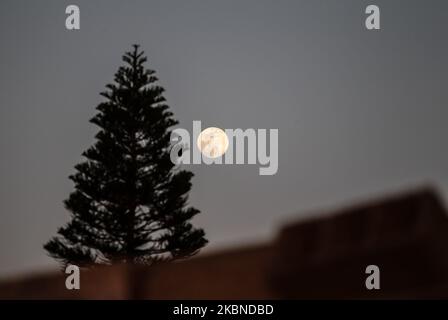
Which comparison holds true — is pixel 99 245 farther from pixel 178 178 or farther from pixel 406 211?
pixel 406 211

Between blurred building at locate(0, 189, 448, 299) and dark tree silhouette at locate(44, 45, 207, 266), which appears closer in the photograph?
blurred building at locate(0, 189, 448, 299)

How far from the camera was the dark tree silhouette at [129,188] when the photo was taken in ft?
50.5

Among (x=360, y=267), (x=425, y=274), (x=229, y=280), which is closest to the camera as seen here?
(x=425, y=274)

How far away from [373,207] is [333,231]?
0.18m

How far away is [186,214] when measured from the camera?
15.8m

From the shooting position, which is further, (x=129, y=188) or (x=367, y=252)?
(x=129, y=188)

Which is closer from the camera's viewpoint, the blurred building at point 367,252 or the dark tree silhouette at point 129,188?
the blurred building at point 367,252

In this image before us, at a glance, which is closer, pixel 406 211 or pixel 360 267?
pixel 406 211

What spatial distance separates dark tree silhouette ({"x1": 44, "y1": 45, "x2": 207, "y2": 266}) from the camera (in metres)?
15.4

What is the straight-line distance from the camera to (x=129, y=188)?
51.7 feet
